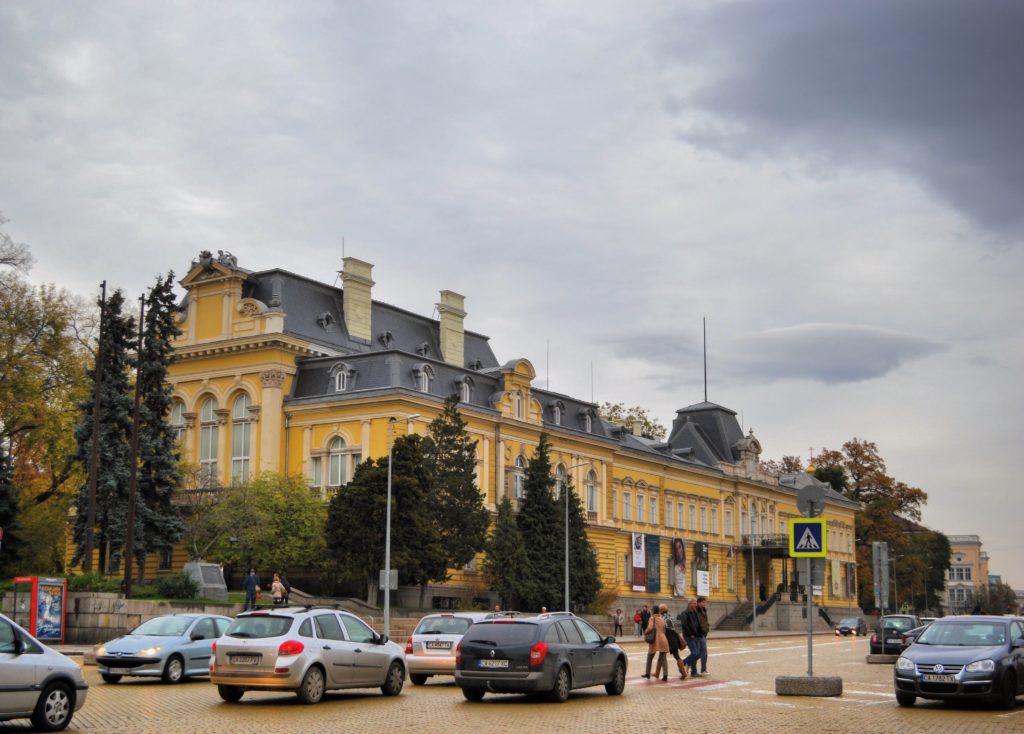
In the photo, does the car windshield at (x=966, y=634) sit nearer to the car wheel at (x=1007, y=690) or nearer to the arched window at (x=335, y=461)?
the car wheel at (x=1007, y=690)

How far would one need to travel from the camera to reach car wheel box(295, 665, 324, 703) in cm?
2112

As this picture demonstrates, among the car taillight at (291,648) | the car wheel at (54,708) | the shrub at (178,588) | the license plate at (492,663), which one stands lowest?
the car wheel at (54,708)

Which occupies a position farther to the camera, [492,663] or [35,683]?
[492,663]

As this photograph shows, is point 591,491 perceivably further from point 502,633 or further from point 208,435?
point 502,633

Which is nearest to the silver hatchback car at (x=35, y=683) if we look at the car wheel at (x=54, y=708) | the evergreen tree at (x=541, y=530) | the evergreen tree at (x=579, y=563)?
the car wheel at (x=54, y=708)

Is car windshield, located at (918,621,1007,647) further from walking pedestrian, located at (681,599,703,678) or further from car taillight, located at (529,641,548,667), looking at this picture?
walking pedestrian, located at (681,599,703,678)

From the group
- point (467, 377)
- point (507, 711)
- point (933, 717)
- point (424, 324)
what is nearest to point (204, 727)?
point (507, 711)

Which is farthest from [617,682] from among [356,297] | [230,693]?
[356,297]

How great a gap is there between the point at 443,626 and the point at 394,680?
15.8 feet

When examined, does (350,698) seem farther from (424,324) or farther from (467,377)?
(424,324)

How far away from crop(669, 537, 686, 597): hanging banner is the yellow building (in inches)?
5.9

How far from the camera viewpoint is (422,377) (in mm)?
64562

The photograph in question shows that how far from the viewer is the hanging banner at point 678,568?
8750cm

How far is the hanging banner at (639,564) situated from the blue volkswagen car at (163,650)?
56752mm
